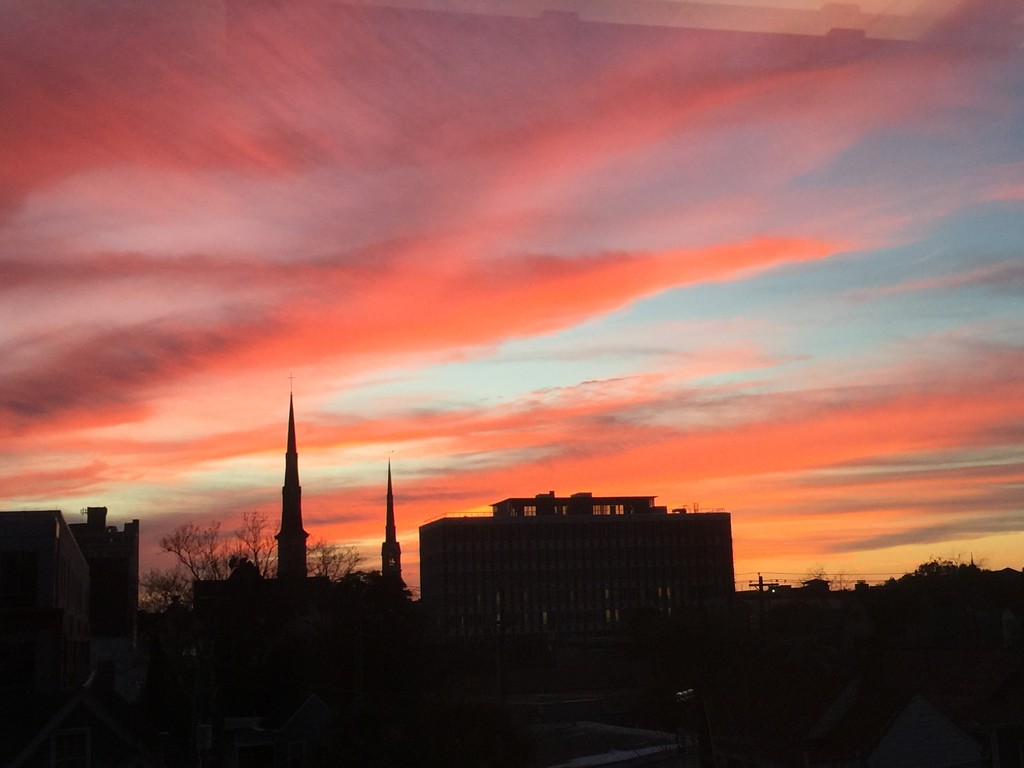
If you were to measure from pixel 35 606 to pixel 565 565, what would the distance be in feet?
438

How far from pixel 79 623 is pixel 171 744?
747 inches

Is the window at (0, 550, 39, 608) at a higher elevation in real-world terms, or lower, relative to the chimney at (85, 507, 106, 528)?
lower

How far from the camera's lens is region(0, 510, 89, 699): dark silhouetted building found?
4684cm

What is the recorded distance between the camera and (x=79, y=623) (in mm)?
65188

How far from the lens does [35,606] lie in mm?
49656

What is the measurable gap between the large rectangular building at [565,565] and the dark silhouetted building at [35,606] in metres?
119

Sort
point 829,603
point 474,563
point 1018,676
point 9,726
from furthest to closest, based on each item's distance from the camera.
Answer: point 474,563 < point 829,603 < point 1018,676 < point 9,726

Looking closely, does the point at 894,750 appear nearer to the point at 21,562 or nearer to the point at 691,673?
the point at 691,673

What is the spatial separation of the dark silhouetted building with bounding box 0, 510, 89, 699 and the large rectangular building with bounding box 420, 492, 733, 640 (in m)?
119

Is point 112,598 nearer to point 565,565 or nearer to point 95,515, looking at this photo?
point 95,515

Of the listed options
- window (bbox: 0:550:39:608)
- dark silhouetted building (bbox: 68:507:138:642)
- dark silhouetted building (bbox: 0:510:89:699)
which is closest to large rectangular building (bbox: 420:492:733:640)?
dark silhouetted building (bbox: 68:507:138:642)

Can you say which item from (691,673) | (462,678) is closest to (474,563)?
(462,678)

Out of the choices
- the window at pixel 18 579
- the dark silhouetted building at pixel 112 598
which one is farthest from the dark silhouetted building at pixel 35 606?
the dark silhouetted building at pixel 112 598

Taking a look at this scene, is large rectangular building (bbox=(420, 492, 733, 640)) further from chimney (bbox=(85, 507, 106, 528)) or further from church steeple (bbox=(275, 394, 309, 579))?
chimney (bbox=(85, 507, 106, 528))
